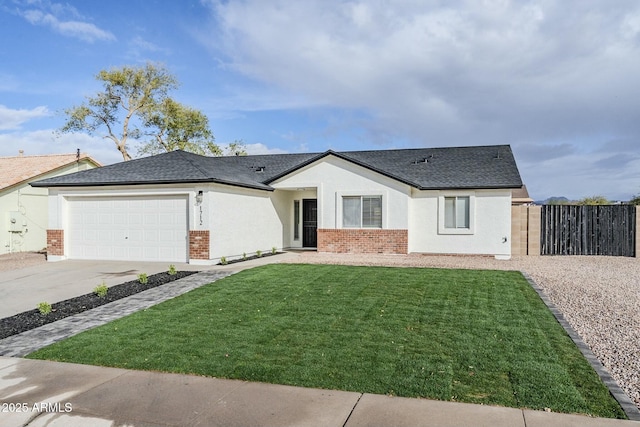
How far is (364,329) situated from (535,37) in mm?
11927

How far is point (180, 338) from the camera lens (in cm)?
648

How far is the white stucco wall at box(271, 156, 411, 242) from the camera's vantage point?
17266 mm

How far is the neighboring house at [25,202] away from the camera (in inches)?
755

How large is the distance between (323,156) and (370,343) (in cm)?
1269

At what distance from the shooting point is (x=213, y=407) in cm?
427

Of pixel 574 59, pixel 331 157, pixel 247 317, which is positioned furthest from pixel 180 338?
pixel 574 59

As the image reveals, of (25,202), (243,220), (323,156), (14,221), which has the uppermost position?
(323,156)

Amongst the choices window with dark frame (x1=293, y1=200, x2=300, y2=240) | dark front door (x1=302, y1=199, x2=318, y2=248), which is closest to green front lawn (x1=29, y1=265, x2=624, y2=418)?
dark front door (x1=302, y1=199, x2=318, y2=248)

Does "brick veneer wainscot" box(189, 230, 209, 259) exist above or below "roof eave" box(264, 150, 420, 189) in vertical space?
below

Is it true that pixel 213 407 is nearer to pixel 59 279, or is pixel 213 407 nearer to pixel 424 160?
pixel 59 279

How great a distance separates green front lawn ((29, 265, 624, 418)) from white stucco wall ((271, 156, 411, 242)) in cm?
755

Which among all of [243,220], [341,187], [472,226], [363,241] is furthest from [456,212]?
[243,220]

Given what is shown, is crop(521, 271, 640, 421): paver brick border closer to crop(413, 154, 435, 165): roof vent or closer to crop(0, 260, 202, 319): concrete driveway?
crop(0, 260, 202, 319): concrete driveway

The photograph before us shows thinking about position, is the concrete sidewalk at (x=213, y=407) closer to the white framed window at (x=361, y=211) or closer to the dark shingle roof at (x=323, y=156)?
the dark shingle roof at (x=323, y=156)
